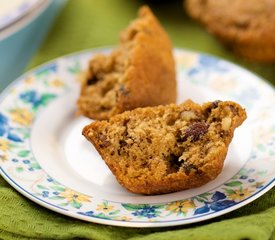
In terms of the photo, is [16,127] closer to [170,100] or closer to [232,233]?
[170,100]

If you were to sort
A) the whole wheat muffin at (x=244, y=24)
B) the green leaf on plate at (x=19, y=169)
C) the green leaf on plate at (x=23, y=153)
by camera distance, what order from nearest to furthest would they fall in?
the green leaf on plate at (x=19, y=169), the green leaf on plate at (x=23, y=153), the whole wheat muffin at (x=244, y=24)

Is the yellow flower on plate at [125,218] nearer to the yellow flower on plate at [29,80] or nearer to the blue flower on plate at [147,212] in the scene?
the blue flower on plate at [147,212]

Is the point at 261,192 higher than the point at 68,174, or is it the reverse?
the point at 68,174

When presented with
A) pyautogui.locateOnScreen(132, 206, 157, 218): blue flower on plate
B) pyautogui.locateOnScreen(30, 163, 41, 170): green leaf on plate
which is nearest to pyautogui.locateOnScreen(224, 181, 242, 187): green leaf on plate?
pyautogui.locateOnScreen(132, 206, 157, 218): blue flower on plate

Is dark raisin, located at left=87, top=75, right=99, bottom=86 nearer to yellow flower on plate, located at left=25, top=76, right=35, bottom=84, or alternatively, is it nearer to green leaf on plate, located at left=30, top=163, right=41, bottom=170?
yellow flower on plate, located at left=25, top=76, right=35, bottom=84

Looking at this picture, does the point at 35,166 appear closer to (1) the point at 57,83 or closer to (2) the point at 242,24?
(1) the point at 57,83

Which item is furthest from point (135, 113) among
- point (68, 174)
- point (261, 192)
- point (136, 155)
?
point (261, 192)

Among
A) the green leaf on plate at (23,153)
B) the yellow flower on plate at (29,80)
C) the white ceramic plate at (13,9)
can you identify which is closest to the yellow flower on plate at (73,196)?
the green leaf on plate at (23,153)
